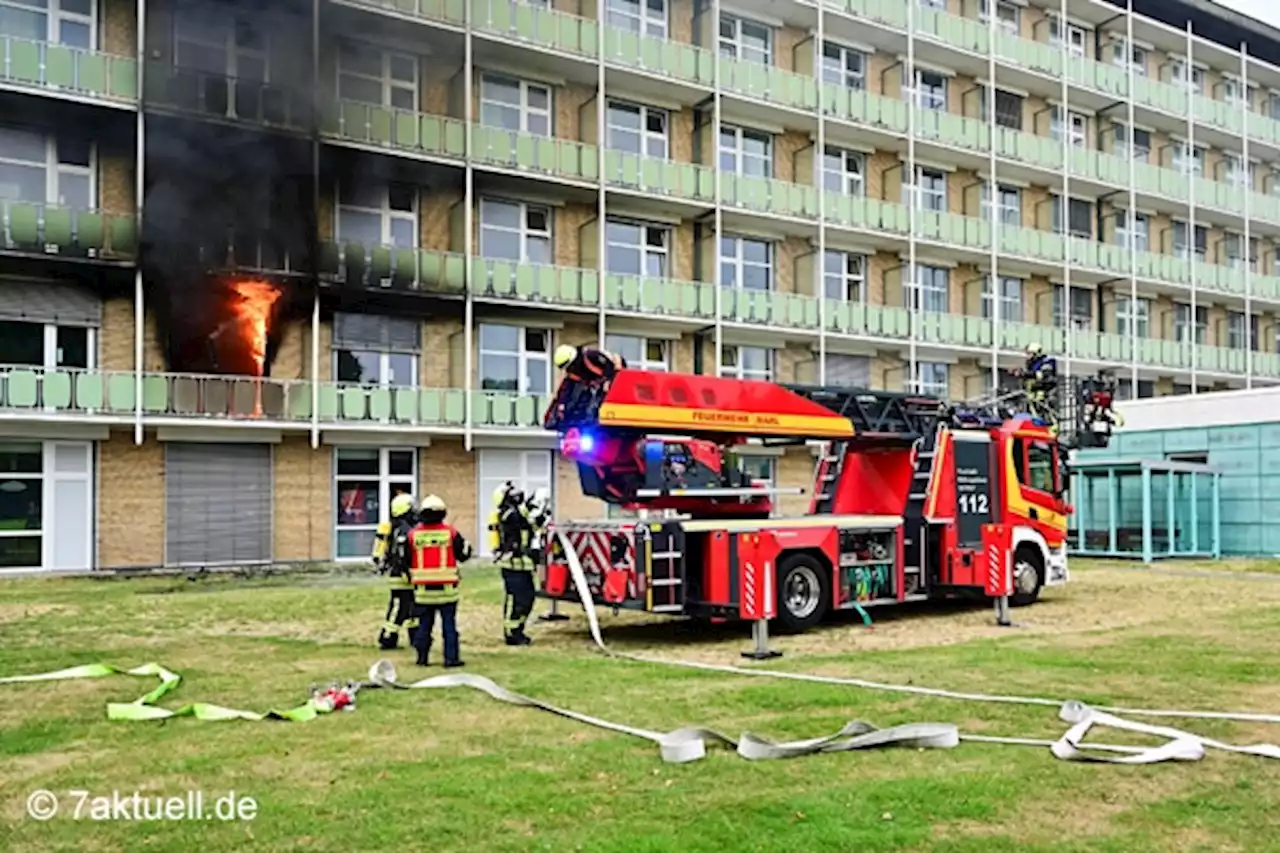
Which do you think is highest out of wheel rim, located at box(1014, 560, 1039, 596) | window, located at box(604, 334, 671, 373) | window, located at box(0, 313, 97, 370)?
window, located at box(604, 334, 671, 373)

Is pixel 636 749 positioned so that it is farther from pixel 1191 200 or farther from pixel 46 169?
pixel 1191 200

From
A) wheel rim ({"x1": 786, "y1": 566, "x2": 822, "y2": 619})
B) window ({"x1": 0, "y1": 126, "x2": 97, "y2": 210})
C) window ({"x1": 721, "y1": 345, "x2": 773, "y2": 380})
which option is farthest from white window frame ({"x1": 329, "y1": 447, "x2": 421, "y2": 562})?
wheel rim ({"x1": 786, "y1": 566, "x2": 822, "y2": 619})

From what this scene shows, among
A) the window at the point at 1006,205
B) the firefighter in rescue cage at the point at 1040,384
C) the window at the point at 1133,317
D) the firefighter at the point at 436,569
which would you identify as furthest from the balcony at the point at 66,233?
the window at the point at 1133,317

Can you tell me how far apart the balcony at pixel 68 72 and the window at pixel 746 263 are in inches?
582

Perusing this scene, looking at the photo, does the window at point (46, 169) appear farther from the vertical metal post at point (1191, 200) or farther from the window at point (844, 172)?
the vertical metal post at point (1191, 200)

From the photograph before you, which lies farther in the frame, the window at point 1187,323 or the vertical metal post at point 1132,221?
the window at point 1187,323

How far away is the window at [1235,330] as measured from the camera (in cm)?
4356

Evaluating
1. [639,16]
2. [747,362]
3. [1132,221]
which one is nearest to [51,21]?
[639,16]

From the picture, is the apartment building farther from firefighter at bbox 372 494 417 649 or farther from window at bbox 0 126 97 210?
firefighter at bbox 372 494 417 649

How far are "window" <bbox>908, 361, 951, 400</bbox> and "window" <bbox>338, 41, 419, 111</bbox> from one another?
55.3 feet

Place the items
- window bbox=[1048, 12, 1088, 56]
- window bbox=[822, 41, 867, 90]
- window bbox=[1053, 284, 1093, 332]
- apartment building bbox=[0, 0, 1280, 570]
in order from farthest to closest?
window bbox=[1048, 12, 1088, 56]
window bbox=[1053, 284, 1093, 332]
window bbox=[822, 41, 867, 90]
apartment building bbox=[0, 0, 1280, 570]

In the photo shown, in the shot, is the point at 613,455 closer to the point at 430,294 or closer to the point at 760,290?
the point at 430,294

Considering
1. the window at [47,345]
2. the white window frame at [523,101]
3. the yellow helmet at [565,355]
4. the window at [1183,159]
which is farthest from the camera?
the window at [1183,159]

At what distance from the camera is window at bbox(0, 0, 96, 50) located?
2180 centimetres
